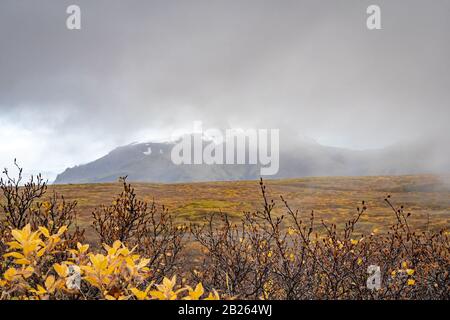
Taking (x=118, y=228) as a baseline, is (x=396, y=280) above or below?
below

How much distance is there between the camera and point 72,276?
2.80 meters

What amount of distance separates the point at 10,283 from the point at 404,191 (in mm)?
78991
